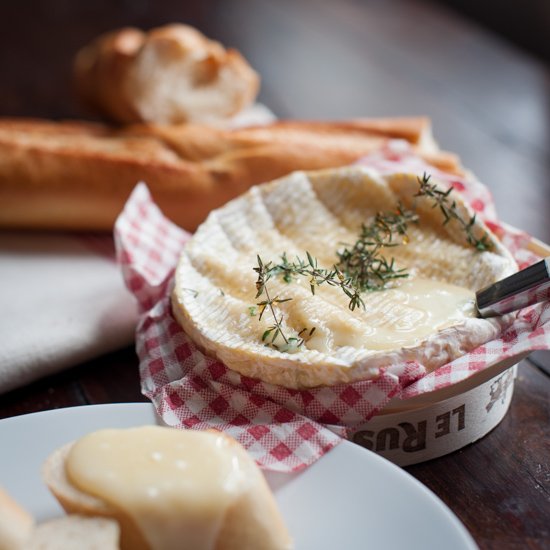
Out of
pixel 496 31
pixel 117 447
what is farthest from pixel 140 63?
pixel 496 31

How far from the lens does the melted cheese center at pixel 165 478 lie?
0.84 metres

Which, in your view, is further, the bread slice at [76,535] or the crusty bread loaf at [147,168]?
the crusty bread loaf at [147,168]

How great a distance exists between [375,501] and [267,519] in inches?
5.0

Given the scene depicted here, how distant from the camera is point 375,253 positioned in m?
1.26

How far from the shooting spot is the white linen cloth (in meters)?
1.34

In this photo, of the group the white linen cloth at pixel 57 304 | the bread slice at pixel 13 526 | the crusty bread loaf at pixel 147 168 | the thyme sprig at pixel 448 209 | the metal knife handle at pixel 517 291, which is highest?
the metal knife handle at pixel 517 291

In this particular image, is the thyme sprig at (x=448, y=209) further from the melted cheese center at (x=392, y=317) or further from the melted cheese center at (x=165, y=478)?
the melted cheese center at (x=165, y=478)

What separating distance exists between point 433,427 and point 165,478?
39cm

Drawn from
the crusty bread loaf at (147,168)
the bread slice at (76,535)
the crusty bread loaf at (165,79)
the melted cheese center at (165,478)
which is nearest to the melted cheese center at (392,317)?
the melted cheese center at (165,478)

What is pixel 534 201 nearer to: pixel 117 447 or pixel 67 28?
pixel 117 447

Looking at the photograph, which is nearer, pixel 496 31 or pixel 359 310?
pixel 359 310

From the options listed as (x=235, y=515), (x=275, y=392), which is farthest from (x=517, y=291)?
(x=235, y=515)

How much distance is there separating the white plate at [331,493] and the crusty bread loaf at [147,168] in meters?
0.70

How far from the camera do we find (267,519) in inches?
34.4
